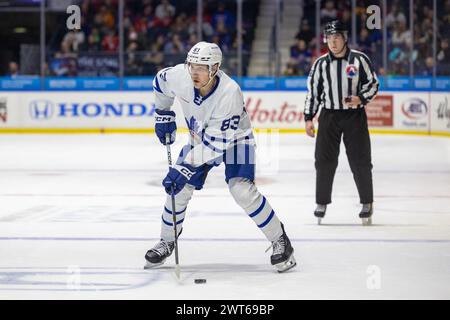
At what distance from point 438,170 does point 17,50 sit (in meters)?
8.94

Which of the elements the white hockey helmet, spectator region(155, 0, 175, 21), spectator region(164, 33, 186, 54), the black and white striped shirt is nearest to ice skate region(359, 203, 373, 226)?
the black and white striped shirt

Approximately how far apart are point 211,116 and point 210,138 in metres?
0.11

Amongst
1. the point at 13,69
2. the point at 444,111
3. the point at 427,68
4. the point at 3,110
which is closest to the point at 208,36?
the point at 13,69

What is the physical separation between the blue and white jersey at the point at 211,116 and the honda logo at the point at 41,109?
11805 millimetres

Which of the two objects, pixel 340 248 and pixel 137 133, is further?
pixel 137 133

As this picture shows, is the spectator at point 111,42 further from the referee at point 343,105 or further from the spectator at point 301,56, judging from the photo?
the referee at point 343,105

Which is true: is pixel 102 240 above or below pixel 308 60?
below

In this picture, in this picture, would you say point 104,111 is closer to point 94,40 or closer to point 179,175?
point 94,40

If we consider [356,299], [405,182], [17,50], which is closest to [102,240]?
[356,299]

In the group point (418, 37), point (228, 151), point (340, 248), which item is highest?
point (418, 37)

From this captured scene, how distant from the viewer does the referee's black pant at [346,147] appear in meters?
7.01

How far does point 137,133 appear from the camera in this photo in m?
16.8

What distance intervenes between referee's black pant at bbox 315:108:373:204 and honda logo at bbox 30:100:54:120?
1034cm

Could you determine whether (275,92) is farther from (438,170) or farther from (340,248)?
(340,248)
